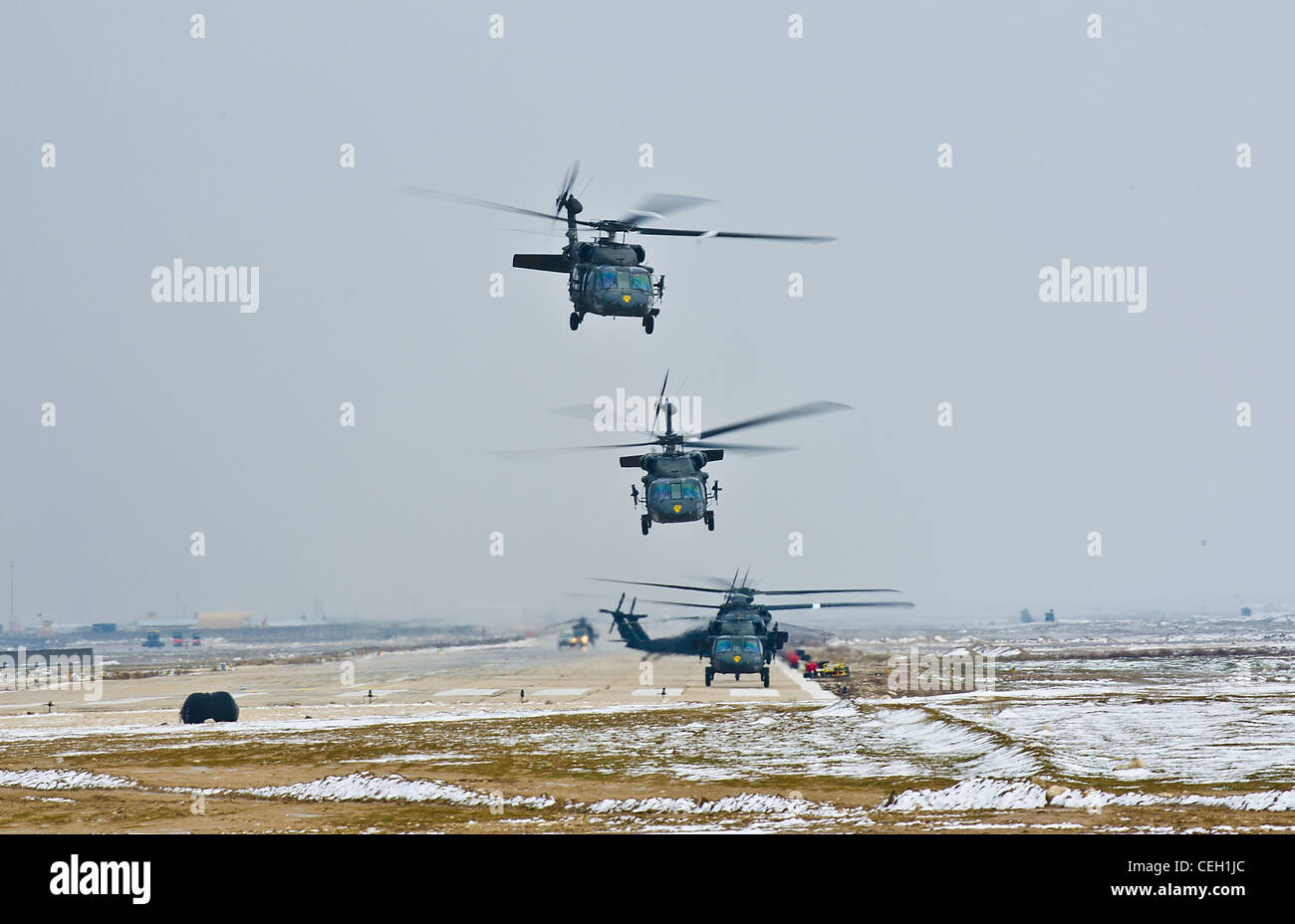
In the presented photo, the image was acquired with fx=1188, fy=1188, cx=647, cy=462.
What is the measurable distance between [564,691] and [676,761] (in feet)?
149

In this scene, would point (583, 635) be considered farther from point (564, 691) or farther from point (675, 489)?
point (675, 489)

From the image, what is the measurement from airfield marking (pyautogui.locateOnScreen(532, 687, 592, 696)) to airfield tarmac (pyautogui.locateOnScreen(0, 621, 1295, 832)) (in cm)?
39

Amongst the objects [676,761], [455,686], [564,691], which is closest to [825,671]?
[564,691]

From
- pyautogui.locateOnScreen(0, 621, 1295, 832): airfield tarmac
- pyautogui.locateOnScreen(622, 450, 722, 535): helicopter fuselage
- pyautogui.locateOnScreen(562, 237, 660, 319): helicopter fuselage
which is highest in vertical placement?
pyautogui.locateOnScreen(562, 237, 660, 319): helicopter fuselage

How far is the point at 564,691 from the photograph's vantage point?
95.8 metres

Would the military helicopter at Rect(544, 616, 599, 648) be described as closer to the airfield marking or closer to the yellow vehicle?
the yellow vehicle

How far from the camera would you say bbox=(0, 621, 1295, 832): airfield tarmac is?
37812mm

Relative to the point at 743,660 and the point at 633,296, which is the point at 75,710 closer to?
the point at 743,660

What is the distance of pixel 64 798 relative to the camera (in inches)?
1802

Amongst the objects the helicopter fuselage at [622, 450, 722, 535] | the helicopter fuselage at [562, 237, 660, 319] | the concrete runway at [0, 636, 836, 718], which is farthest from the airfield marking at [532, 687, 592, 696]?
the helicopter fuselage at [562, 237, 660, 319]

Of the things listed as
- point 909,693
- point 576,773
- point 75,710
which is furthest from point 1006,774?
point 75,710

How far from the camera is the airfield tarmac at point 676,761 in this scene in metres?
37.8
